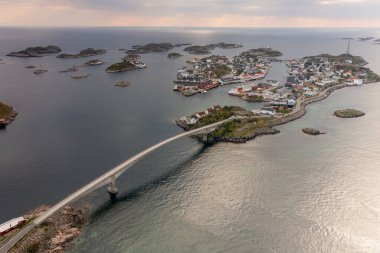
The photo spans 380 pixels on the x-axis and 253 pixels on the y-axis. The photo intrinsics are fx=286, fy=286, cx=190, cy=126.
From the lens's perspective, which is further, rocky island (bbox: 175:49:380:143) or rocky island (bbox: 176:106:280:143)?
rocky island (bbox: 175:49:380:143)

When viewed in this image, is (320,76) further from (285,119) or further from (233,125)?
(233,125)

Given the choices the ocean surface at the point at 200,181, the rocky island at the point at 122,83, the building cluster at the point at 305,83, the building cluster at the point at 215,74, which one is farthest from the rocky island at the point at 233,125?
the rocky island at the point at 122,83

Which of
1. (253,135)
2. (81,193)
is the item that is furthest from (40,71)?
(81,193)

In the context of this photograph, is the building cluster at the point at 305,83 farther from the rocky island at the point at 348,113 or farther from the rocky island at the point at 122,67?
the rocky island at the point at 122,67

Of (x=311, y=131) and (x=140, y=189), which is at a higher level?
(x=311, y=131)

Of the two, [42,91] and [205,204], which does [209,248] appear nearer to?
[205,204]

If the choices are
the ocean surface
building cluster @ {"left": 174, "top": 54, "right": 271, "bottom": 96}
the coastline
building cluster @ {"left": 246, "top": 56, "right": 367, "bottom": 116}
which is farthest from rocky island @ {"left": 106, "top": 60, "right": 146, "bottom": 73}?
the coastline

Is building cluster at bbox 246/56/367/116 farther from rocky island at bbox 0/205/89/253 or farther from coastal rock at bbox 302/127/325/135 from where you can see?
rocky island at bbox 0/205/89/253
